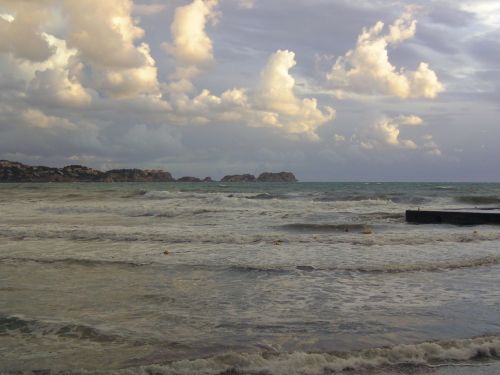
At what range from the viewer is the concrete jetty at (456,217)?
2202 centimetres

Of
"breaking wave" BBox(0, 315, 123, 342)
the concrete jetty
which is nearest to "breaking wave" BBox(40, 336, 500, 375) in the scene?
"breaking wave" BBox(0, 315, 123, 342)

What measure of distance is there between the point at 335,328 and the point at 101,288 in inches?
179

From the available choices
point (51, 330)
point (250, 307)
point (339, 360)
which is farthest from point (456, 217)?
point (51, 330)

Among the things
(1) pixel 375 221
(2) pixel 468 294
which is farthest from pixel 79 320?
(1) pixel 375 221

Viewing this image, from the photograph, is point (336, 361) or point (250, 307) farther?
point (250, 307)

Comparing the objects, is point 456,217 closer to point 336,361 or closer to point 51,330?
point 336,361

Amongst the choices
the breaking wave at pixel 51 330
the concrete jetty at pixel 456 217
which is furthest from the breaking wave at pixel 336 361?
the concrete jetty at pixel 456 217

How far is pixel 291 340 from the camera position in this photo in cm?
584

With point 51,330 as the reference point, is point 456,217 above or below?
above

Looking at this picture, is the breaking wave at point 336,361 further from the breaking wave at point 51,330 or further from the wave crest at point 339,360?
the breaking wave at point 51,330

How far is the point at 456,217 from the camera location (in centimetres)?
2275

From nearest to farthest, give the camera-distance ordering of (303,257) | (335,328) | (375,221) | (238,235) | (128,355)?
(128,355) → (335,328) → (303,257) → (238,235) → (375,221)

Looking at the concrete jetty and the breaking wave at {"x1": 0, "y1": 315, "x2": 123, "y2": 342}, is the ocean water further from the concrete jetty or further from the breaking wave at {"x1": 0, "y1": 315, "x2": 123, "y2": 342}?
the concrete jetty

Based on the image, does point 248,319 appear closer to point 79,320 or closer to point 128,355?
point 128,355
